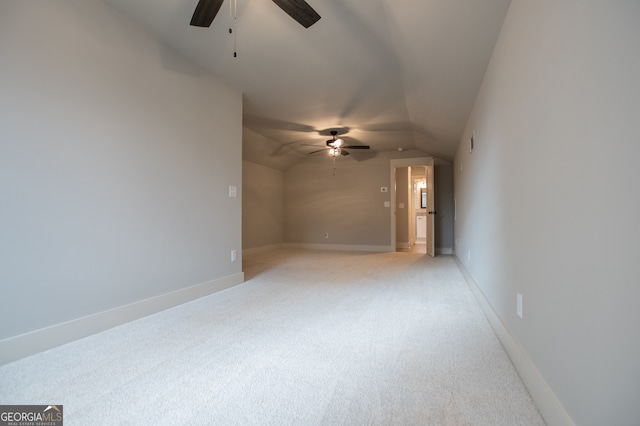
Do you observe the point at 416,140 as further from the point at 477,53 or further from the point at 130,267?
the point at 130,267

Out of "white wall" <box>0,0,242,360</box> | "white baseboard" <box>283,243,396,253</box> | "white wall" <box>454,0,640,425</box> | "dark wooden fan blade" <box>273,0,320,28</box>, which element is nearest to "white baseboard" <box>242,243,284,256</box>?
"white baseboard" <box>283,243,396,253</box>

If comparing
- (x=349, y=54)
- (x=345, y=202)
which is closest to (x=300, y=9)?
(x=349, y=54)

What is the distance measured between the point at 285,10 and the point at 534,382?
8.08ft

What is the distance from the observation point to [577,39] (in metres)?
1.01

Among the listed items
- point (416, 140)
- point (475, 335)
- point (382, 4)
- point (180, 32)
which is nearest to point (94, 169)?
point (180, 32)

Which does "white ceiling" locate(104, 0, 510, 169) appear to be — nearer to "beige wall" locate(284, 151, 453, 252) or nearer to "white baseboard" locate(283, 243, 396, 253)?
"beige wall" locate(284, 151, 453, 252)

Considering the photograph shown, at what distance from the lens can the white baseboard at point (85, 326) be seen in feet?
5.97

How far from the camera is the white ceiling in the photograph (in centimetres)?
227

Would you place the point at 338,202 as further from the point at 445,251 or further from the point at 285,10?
the point at 285,10

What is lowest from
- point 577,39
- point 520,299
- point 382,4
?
point 520,299

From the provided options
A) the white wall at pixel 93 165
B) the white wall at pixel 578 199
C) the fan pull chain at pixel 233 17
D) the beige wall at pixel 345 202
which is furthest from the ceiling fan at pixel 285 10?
the beige wall at pixel 345 202

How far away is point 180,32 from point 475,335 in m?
3.46

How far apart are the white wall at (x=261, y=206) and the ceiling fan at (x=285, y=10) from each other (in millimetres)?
4693

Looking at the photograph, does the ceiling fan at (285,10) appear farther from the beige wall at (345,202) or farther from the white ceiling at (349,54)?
the beige wall at (345,202)
